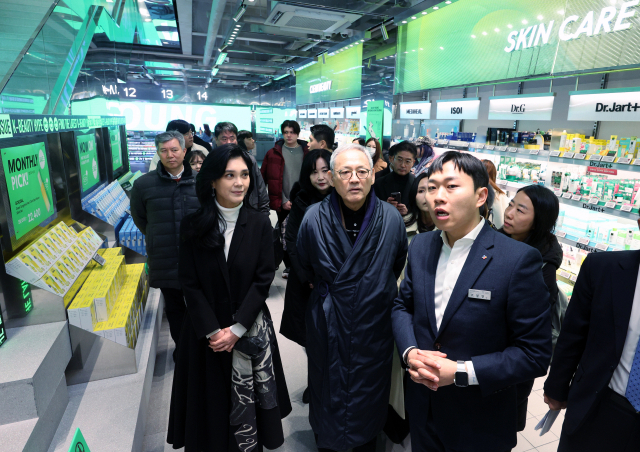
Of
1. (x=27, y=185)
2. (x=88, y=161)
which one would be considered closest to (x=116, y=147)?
(x=88, y=161)

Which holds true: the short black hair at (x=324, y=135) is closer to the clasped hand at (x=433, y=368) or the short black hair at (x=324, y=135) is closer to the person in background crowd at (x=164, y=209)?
the person in background crowd at (x=164, y=209)

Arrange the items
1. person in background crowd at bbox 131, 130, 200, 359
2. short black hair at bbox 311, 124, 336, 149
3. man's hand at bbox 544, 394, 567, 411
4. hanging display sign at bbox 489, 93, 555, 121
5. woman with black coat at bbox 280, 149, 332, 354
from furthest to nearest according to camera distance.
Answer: short black hair at bbox 311, 124, 336, 149, hanging display sign at bbox 489, 93, 555, 121, person in background crowd at bbox 131, 130, 200, 359, woman with black coat at bbox 280, 149, 332, 354, man's hand at bbox 544, 394, 567, 411

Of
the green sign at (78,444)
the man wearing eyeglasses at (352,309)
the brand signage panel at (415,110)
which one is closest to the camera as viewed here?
the green sign at (78,444)

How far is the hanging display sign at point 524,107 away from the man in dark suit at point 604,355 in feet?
9.21

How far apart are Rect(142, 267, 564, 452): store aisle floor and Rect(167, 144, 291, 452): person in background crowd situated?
0.49 m

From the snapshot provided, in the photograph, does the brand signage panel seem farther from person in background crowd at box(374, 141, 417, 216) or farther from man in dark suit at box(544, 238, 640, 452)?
man in dark suit at box(544, 238, 640, 452)

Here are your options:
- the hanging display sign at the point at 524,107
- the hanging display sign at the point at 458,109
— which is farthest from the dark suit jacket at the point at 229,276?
the hanging display sign at the point at 458,109

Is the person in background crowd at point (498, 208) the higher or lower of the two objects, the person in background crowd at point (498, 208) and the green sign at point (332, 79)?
the lower

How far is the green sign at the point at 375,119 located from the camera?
743 centimetres

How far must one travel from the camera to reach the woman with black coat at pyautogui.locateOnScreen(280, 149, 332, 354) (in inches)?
99.7

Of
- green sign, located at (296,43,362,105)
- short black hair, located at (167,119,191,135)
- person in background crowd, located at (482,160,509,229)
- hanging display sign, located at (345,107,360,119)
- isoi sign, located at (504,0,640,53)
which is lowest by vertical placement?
person in background crowd, located at (482,160,509,229)

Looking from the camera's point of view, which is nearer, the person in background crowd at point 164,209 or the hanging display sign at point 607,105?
the person in background crowd at point 164,209

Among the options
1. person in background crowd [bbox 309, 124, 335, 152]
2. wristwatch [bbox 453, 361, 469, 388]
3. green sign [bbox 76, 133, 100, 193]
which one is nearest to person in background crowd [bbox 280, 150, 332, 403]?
wristwatch [bbox 453, 361, 469, 388]

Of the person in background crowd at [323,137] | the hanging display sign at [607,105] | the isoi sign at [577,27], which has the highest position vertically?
the isoi sign at [577,27]
